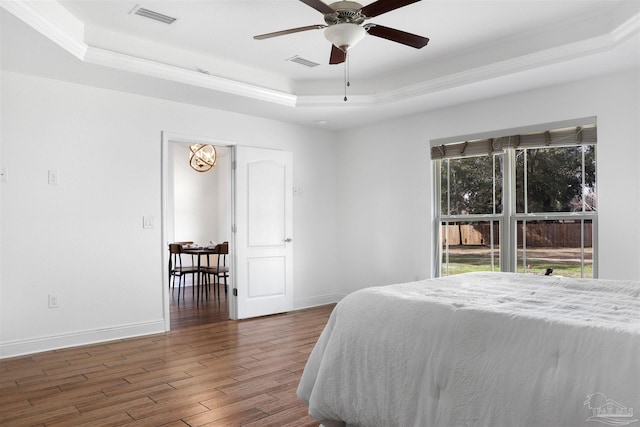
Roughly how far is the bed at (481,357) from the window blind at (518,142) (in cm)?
239

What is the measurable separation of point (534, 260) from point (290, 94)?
3.25 m

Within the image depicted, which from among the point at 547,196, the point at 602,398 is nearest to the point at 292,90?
the point at 547,196

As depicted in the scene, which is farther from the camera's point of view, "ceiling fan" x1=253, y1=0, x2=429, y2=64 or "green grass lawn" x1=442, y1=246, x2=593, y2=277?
"green grass lawn" x1=442, y1=246, x2=593, y2=277

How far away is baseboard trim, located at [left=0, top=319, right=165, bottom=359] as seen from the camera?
3.92 meters

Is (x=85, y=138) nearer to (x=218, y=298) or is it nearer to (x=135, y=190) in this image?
(x=135, y=190)

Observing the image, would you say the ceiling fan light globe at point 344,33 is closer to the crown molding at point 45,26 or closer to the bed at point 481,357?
the bed at point 481,357

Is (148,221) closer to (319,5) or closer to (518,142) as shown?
(319,5)

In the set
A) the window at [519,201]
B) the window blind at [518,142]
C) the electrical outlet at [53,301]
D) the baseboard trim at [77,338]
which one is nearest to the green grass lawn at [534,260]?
the window at [519,201]

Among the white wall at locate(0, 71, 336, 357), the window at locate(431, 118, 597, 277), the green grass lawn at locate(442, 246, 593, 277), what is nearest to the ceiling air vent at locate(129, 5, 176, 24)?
the white wall at locate(0, 71, 336, 357)

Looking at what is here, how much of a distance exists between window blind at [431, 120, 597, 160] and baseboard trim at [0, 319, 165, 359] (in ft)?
12.6

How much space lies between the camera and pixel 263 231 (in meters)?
5.76

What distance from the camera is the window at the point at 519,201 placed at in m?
4.36

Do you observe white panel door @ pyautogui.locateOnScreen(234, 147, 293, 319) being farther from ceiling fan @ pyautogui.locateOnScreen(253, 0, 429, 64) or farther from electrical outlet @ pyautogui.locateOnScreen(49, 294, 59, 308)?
ceiling fan @ pyautogui.locateOnScreen(253, 0, 429, 64)

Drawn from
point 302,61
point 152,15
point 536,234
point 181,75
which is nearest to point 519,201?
point 536,234
